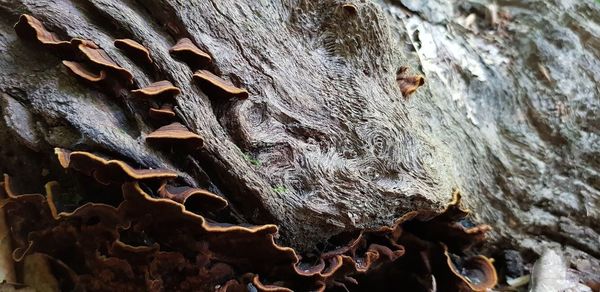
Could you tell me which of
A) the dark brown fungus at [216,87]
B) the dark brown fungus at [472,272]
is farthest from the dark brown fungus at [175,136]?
the dark brown fungus at [472,272]

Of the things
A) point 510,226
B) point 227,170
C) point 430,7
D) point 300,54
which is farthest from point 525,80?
point 227,170

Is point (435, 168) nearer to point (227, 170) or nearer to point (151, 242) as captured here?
point (227, 170)

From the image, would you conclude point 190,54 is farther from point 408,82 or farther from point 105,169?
point 408,82

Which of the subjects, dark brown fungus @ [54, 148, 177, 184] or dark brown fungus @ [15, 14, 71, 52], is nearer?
dark brown fungus @ [54, 148, 177, 184]

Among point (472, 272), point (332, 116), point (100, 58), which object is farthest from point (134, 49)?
point (472, 272)

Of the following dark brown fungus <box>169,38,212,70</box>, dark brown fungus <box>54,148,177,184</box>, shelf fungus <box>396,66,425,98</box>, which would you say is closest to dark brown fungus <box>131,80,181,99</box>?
dark brown fungus <box>169,38,212,70</box>

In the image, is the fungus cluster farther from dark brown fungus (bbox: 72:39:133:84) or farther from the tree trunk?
the tree trunk

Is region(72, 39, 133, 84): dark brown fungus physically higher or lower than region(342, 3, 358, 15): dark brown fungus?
lower
